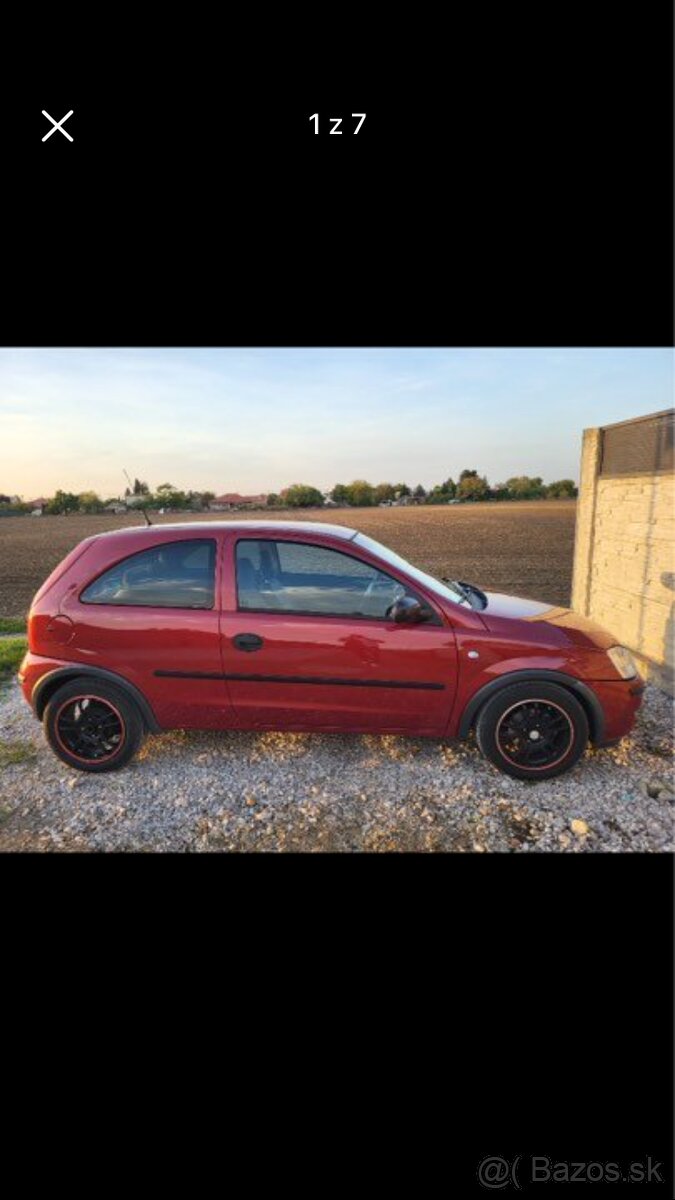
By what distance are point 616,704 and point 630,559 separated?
93.7 inches

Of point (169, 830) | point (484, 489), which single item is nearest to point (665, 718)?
point (169, 830)

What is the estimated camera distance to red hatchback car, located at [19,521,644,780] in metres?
3.14

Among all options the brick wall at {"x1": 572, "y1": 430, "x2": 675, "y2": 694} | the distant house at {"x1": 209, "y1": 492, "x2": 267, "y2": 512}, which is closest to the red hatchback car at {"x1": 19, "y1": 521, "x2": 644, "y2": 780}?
the brick wall at {"x1": 572, "y1": 430, "x2": 675, "y2": 694}

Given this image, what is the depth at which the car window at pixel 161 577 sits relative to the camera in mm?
3262

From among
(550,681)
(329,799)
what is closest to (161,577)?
(329,799)

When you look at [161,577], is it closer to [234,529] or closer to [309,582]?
[234,529]

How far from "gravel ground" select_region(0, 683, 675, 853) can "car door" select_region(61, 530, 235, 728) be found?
502 millimetres

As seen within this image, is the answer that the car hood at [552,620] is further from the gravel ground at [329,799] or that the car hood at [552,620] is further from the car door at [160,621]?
the car door at [160,621]

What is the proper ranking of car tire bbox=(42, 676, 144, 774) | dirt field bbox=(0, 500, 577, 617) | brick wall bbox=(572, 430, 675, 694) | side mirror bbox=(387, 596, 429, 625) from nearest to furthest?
1. side mirror bbox=(387, 596, 429, 625)
2. car tire bbox=(42, 676, 144, 774)
3. brick wall bbox=(572, 430, 675, 694)
4. dirt field bbox=(0, 500, 577, 617)

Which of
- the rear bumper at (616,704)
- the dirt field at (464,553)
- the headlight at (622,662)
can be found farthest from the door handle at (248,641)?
the headlight at (622,662)

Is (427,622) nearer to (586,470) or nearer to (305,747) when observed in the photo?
(305,747)

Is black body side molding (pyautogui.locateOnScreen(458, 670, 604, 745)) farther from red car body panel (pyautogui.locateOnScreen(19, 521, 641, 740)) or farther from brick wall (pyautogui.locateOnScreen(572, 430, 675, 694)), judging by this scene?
brick wall (pyautogui.locateOnScreen(572, 430, 675, 694))

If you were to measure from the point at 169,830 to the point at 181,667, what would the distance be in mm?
949

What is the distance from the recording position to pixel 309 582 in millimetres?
3393
